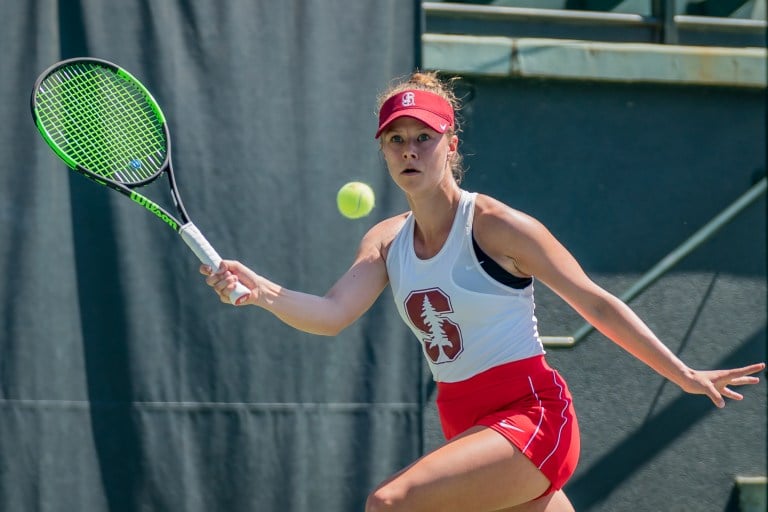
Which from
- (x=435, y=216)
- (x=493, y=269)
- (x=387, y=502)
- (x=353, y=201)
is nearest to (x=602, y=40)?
(x=353, y=201)

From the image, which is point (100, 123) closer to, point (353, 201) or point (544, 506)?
point (353, 201)

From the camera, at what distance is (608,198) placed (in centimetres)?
507

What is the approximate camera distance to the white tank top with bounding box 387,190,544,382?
314 cm

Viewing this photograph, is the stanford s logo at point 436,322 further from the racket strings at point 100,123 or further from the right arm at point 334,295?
the racket strings at point 100,123

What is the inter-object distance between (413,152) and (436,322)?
0.47 metres

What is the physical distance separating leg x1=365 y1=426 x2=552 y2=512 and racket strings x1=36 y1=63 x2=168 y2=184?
49.6 inches

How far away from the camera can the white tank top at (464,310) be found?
3.14 m

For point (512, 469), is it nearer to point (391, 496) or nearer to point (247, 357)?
point (391, 496)

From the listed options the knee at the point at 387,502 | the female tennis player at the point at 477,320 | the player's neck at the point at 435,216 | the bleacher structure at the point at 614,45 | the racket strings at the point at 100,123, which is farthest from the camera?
the bleacher structure at the point at 614,45

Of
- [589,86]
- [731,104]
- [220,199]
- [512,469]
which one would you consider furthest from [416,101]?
[731,104]

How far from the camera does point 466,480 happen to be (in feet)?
9.71

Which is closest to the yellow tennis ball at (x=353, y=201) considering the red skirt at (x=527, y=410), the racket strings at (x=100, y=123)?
the racket strings at (x=100, y=123)

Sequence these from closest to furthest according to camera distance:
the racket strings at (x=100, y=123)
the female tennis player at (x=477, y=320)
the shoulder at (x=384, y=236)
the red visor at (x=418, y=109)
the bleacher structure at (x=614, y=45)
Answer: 1. the female tennis player at (x=477, y=320)
2. the red visor at (x=418, y=109)
3. the shoulder at (x=384, y=236)
4. the racket strings at (x=100, y=123)
5. the bleacher structure at (x=614, y=45)

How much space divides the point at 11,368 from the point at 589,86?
2.69 metres
